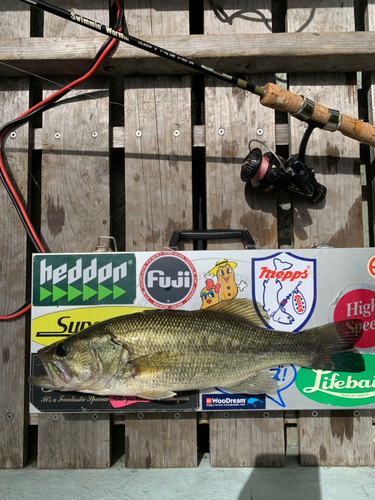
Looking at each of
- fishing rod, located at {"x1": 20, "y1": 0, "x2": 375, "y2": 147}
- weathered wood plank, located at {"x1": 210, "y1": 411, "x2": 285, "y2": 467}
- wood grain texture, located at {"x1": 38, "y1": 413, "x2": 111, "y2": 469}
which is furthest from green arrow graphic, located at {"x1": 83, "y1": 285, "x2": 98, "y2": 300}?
fishing rod, located at {"x1": 20, "y1": 0, "x2": 375, "y2": 147}

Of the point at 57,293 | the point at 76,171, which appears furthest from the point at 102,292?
the point at 76,171

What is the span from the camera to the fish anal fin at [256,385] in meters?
2.16

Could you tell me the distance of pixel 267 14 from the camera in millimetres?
2535

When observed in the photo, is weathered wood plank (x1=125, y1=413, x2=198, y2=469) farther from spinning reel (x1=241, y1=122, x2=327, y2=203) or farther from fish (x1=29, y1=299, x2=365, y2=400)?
spinning reel (x1=241, y1=122, x2=327, y2=203)

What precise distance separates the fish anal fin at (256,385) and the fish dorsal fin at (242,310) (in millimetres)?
298

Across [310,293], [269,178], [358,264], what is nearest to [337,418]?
[310,293]

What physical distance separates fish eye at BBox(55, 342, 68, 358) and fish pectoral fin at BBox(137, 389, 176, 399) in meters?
0.49

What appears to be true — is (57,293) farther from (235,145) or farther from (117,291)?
(235,145)

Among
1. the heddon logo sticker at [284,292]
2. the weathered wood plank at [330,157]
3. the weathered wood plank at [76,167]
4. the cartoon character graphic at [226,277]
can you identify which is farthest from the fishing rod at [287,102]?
the cartoon character graphic at [226,277]

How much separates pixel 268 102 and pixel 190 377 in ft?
5.48

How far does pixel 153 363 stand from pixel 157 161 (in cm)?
134

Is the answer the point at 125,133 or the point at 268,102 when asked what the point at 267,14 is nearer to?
the point at 268,102

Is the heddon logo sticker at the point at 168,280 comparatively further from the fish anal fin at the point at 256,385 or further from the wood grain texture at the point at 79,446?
the wood grain texture at the point at 79,446

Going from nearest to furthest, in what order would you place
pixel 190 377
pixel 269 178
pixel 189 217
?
pixel 190 377
pixel 269 178
pixel 189 217
